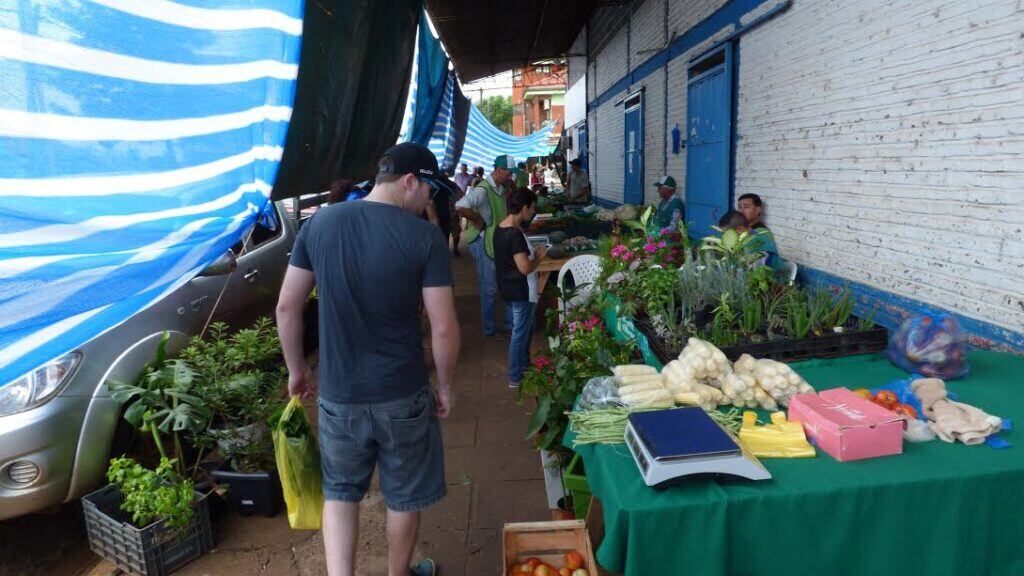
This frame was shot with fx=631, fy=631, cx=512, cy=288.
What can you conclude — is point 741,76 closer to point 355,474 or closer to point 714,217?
point 714,217

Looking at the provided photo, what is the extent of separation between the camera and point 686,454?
78.7 inches

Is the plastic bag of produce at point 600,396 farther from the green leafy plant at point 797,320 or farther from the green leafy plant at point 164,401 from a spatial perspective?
the green leafy plant at point 164,401


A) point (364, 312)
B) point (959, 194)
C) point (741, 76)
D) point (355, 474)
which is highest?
point (741, 76)

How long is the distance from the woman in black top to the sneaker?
243 cm

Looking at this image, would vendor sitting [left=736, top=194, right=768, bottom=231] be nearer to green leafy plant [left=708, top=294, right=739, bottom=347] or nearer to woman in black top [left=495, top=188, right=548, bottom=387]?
woman in black top [left=495, top=188, right=548, bottom=387]

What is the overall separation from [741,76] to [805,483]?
17.3 ft

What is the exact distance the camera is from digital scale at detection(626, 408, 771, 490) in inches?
78.7

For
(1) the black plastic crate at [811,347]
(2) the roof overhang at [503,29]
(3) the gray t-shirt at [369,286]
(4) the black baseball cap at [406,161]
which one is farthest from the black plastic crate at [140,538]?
(2) the roof overhang at [503,29]

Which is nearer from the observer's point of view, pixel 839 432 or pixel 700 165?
pixel 839 432

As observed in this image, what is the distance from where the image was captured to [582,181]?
50.9 feet

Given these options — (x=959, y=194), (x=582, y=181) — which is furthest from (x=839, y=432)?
(x=582, y=181)

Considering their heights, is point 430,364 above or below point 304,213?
below

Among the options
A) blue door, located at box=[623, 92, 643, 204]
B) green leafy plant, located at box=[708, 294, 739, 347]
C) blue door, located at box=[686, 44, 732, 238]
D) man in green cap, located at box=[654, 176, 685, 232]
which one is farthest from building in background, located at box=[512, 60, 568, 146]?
green leafy plant, located at box=[708, 294, 739, 347]

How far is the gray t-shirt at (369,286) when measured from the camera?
241 cm
